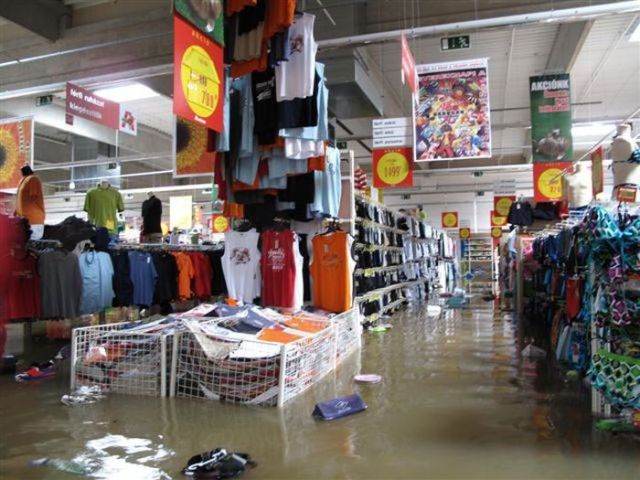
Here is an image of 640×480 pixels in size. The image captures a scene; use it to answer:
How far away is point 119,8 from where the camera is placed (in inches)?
380

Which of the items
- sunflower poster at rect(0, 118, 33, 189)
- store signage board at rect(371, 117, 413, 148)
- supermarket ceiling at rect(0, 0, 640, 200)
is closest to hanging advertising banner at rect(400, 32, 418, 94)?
supermarket ceiling at rect(0, 0, 640, 200)

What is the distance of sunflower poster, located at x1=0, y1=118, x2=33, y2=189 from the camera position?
10312 mm

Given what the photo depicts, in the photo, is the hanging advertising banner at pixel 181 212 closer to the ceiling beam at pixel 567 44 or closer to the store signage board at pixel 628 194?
the ceiling beam at pixel 567 44

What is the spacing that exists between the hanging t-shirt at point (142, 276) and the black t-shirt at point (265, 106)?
2840mm

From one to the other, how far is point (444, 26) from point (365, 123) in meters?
9.34

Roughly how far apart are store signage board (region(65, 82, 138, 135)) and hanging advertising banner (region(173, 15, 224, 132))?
5576 millimetres

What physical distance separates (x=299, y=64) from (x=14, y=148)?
806 cm

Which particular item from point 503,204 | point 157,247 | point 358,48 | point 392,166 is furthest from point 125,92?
point 503,204

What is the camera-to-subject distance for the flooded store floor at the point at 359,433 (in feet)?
10.1

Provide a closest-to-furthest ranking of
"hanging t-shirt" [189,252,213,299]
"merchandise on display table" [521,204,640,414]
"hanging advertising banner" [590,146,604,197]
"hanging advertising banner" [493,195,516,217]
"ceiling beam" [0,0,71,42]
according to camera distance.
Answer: "merchandise on display table" [521,204,640,414]
"hanging advertising banner" [590,146,604,197]
"hanging t-shirt" [189,252,213,299]
"ceiling beam" [0,0,71,42]
"hanging advertising banner" [493,195,516,217]

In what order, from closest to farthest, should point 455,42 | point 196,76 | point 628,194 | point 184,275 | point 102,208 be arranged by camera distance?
1. point 628,194
2. point 196,76
3. point 184,275
4. point 455,42
5. point 102,208

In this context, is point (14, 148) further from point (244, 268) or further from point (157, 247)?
point (244, 268)

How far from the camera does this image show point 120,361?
491 centimetres

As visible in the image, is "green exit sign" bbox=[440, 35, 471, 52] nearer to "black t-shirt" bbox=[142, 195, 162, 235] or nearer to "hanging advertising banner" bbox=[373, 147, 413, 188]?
"hanging advertising banner" bbox=[373, 147, 413, 188]
